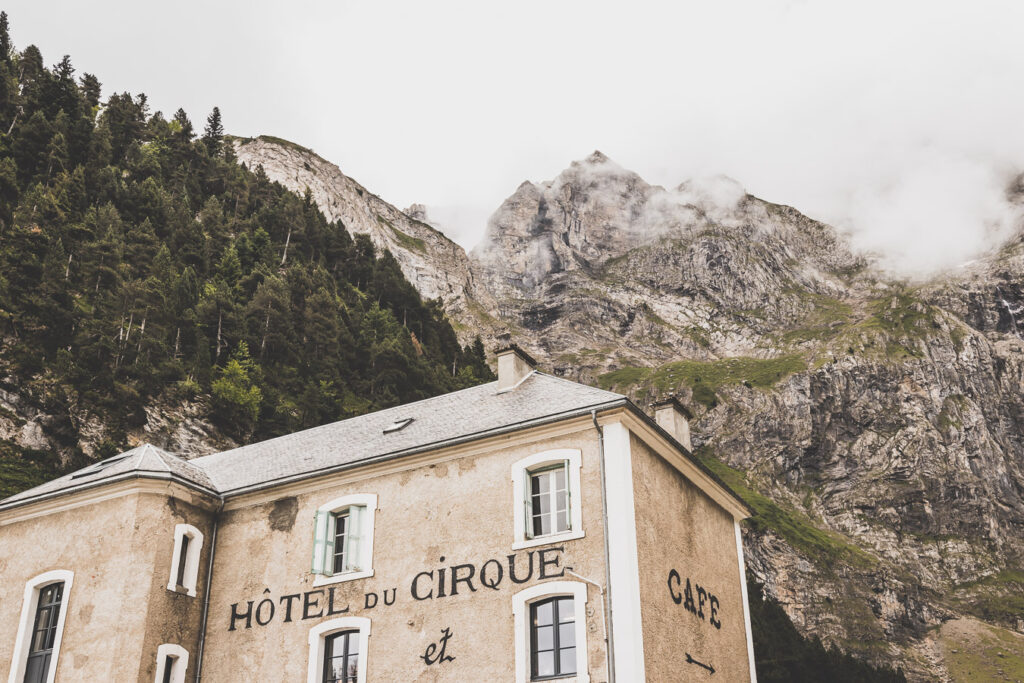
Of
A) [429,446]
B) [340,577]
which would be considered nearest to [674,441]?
[429,446]

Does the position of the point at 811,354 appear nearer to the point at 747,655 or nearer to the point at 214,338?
the point at 214,338

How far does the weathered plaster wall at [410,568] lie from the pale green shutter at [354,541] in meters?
0.41

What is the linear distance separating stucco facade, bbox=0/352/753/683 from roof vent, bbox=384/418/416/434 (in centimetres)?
60

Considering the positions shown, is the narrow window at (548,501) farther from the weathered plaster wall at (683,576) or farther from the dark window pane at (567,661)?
the dark window pane at (567,661)

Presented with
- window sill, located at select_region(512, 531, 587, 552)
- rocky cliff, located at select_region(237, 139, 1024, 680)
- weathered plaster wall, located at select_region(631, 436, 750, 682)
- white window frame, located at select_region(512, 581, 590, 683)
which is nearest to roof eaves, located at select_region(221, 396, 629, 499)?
weathered plaster wall, located at select_region(631, 436, 750, 682)

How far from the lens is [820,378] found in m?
131

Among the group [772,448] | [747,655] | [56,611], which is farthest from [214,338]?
[772,448]

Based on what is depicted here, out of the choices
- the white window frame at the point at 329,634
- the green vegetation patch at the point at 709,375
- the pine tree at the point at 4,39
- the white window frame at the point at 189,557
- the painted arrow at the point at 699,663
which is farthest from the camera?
the green vegetation patch at the point at 709,375

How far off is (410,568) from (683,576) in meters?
6.00

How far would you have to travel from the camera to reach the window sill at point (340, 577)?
19.8 meters

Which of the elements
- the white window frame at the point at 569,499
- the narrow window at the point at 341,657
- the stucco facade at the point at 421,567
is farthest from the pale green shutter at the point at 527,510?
the narrow window at the point at 341,657

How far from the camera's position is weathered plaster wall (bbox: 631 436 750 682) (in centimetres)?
1788

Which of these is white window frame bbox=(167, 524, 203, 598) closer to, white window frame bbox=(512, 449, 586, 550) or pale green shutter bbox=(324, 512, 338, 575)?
pale green shutter bbox=(324, 512, 338, 575)

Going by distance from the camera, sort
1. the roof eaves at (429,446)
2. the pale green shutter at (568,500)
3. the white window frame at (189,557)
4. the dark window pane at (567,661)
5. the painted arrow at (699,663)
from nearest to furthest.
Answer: the dark window pane at (567,661), the pale green shutter at (568,500), the roof eaves at (429,446), the painted arrow at (699,663), the white window frame at (189,557)
